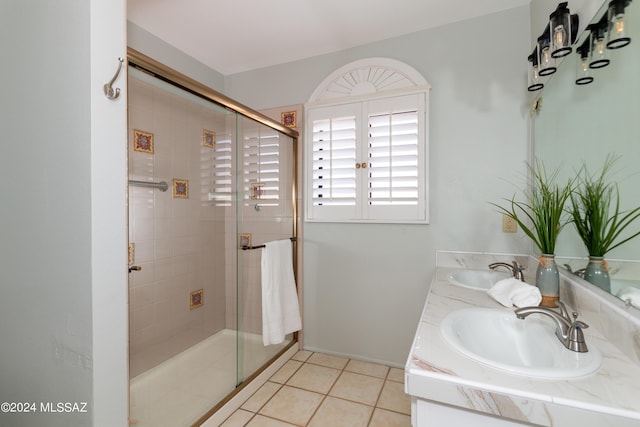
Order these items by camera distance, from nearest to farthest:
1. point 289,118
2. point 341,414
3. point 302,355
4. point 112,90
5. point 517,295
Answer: point 112,90 → point 517,295 → point 341,414 → point 302,355 → point 289,118

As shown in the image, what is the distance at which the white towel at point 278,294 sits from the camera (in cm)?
194

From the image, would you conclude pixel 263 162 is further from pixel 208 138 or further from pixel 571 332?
pixel 571 332

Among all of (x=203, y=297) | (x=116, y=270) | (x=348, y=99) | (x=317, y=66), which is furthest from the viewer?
(x=317, y=66)

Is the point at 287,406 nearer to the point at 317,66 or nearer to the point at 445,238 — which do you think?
the point at 445,238

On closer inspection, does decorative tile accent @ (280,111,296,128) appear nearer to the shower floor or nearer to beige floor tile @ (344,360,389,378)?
the shower floor

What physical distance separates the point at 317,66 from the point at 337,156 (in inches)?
30.2

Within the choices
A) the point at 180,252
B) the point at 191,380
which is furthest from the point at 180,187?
the point at 191,380

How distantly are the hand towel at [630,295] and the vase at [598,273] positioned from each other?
72 millimetres

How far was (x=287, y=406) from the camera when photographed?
1712 millimetres

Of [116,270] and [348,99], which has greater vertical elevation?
[348,99]

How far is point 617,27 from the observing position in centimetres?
90

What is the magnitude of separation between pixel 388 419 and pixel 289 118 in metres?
2.17

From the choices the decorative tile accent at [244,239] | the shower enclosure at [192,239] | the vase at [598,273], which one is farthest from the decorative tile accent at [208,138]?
the vase at [598,273]

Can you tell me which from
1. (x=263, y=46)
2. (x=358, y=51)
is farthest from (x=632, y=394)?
(x=263, y=46)
